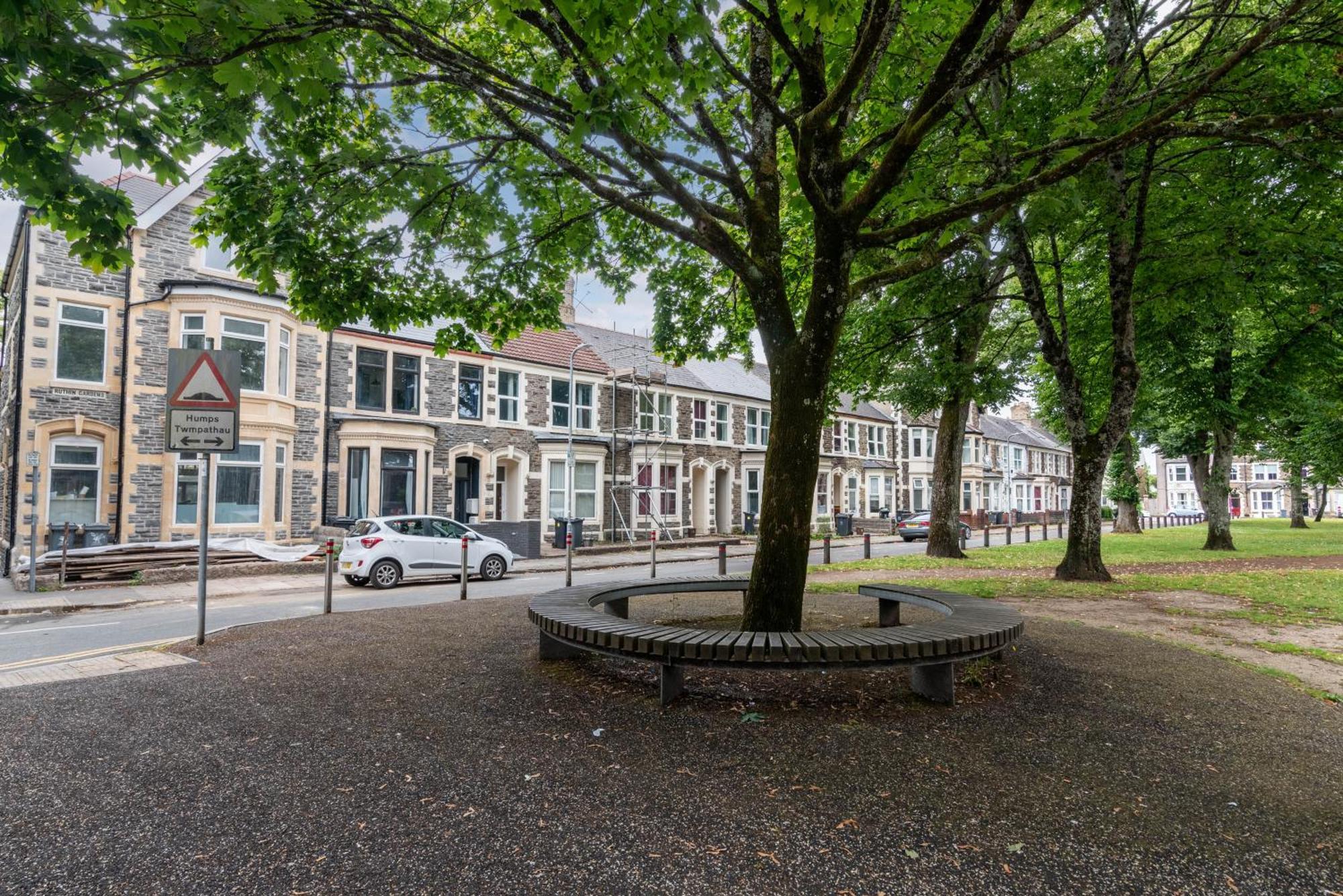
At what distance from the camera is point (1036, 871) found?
2.74 m

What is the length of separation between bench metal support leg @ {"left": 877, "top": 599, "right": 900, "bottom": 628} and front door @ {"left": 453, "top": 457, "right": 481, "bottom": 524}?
17760 millimetres

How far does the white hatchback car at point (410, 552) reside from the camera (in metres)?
14.6

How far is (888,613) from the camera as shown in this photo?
23.6 feet

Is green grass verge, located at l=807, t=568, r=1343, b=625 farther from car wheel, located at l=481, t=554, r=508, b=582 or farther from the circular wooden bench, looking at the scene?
car wheel, located at l=481, t=554, r=508, b=582

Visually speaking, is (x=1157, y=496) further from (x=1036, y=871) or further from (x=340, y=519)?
(x=1036, y=871)

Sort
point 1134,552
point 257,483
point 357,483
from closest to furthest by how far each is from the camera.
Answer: point 257,483
point 1134,552
point 357,483

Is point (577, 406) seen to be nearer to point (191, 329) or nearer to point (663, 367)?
point (663, 367)

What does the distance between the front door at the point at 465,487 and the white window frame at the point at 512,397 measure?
186 cm

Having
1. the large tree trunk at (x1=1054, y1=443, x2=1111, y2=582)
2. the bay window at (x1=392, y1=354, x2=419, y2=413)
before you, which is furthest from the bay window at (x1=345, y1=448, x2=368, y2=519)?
the large tree trunk at (x1=1054, y1=443, x2=1111, y2=582)

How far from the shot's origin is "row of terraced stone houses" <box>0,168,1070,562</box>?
1622cm

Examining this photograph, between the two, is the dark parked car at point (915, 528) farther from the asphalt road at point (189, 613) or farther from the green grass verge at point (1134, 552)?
the asphalt road at point (189, 613)

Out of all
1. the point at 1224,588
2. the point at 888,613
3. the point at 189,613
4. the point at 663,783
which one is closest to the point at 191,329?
the point at 189,613

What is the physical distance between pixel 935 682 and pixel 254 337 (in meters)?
19.2

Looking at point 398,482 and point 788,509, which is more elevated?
point 398,482
